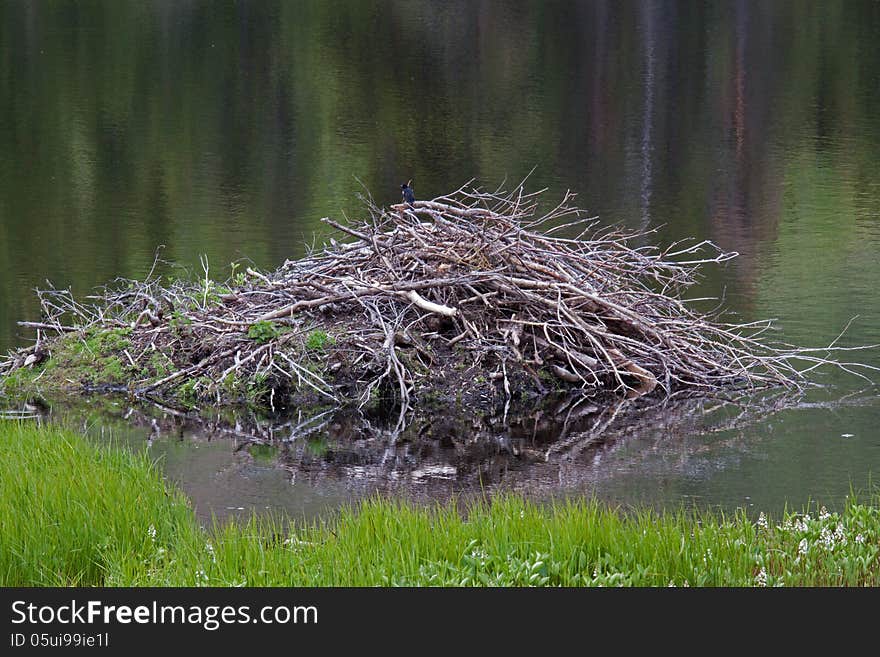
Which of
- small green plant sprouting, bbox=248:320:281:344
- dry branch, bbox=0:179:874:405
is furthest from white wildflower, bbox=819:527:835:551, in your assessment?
small green plant sprouting, bbox=248:320:281:344

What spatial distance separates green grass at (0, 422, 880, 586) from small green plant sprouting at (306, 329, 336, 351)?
4.10m

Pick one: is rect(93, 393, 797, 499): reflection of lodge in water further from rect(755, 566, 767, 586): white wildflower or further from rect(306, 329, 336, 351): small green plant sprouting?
rect(755, 566, 767, 586): white wildflower

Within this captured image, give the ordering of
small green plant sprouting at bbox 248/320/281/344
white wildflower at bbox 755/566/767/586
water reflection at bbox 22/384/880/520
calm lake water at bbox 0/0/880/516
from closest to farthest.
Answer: white wildflower at bbox 755/566/767/586
water reflection at bbox 22/384/880/520
calm lake water at bbox 0/0/880/516
small green plant sprouting at bbox 248/320/281/344

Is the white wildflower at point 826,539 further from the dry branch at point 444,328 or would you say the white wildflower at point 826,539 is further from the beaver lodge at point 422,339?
the beaver lodge at point 422,339

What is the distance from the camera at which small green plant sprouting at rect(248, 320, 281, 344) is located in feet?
40.8

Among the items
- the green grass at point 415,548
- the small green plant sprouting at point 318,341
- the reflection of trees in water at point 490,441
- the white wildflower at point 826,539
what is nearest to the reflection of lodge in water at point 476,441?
the reflection of trees in water at point 490,441

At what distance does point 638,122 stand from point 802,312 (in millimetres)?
19723

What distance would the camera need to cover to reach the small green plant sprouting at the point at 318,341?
1251 cm

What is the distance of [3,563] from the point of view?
761cm

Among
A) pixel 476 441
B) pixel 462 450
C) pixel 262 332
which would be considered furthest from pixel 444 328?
pixel 462 450

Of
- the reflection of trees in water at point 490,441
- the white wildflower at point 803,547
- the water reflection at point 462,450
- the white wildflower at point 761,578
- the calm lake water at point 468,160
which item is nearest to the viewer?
the white wildflower at point 761,578

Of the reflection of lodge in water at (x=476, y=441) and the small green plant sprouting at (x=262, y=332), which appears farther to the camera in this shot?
the small green plant sprouting at (x=262, y=332)

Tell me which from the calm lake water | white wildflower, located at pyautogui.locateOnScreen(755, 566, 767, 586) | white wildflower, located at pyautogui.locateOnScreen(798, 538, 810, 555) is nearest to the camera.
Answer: white wildflower, located at pyautogui.locateOnScreen(755, 566, 767, 586)

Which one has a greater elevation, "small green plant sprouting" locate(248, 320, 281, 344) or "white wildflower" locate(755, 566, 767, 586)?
"small green plant sprouting" locate(248, 320, 281, 344)
